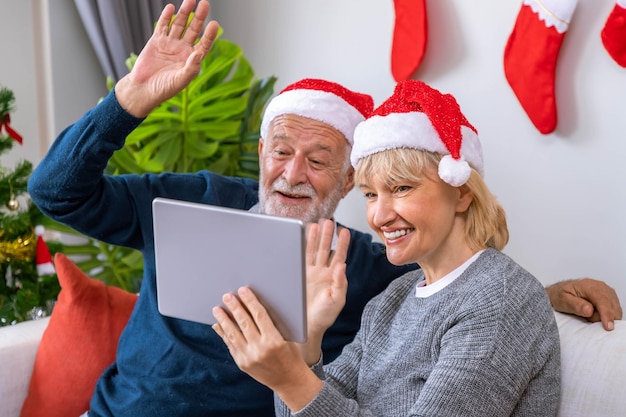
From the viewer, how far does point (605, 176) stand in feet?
6.31

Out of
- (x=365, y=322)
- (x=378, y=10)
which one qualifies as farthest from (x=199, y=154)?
(x=365, y=322)

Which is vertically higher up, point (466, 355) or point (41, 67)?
point (41, 67)

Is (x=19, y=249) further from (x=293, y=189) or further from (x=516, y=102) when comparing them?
(x=516, y=102)

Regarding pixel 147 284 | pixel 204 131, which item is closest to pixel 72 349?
pixel 147 284

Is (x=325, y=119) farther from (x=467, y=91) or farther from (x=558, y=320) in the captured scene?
(x=558, y=320)

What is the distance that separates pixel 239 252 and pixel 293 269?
0.10 m

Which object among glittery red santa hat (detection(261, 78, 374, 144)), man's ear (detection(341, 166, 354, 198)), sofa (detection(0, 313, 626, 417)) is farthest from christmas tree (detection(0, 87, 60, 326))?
sofa (detection(0, 313, 626, 417))

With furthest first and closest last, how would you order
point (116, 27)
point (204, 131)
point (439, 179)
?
point (116, 27) < point (204, 131) < point (439, 179)

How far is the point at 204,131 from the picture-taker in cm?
266

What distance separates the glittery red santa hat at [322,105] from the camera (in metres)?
1.91

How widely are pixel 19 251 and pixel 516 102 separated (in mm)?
1490

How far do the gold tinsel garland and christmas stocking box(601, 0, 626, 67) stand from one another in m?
1.68

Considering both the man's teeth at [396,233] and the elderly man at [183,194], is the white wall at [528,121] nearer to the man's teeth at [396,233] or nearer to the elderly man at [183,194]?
the elderly man at [183,194]

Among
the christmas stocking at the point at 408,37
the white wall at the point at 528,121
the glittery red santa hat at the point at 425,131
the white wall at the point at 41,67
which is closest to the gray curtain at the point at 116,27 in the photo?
the white wall at the point at 41,67
